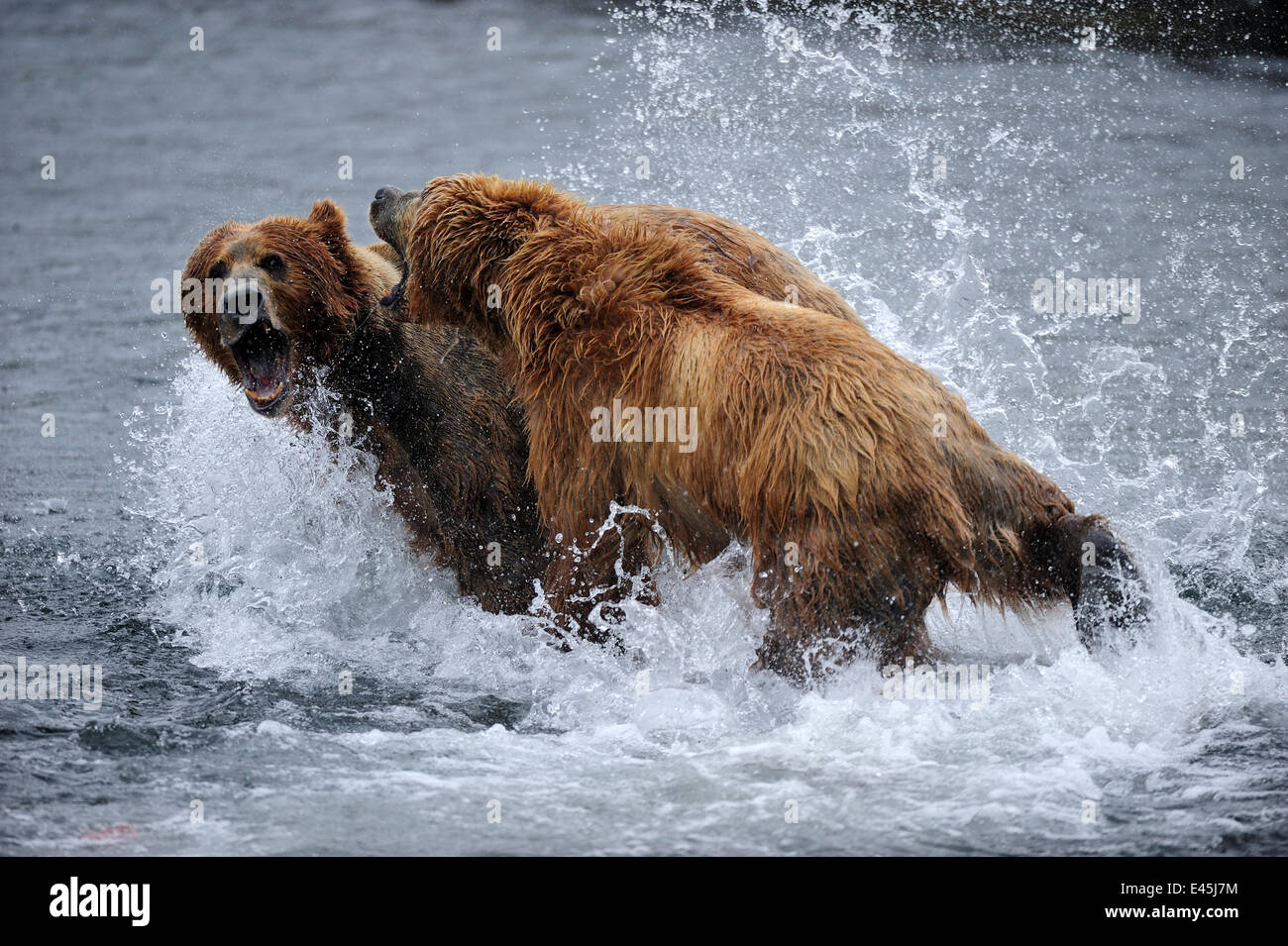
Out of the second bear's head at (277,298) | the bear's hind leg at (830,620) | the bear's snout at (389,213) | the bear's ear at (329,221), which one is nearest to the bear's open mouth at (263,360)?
the second bear's head at (277,298)

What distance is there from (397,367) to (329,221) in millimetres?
694

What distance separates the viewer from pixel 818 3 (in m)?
14.9

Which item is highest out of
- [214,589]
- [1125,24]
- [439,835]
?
[1125,24]

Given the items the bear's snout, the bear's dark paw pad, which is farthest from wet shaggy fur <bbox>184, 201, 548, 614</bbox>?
the bear's dark paw pad

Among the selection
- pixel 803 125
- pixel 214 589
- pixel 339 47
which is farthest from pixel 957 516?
pixel 339 47

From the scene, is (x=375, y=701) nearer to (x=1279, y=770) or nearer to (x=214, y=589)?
(x=214, y=589)

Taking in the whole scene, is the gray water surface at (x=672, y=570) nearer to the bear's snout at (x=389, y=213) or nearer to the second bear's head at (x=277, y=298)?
the second bear's head at (x=277, y=298)

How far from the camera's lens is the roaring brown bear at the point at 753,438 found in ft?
14.7

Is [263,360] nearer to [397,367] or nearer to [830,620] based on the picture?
[397,367]

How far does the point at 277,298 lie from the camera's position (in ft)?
19.2

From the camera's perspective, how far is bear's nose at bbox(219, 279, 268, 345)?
5.77 meters

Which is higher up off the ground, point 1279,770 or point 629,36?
point 629,36

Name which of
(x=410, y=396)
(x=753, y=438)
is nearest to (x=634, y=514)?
(x=753, y=438)

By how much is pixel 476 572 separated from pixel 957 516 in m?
2.58
